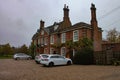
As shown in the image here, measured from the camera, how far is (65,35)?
3638cm

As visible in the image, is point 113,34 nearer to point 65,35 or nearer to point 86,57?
point 65,35

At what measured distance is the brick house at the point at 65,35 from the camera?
105 ft

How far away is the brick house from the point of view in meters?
32.1

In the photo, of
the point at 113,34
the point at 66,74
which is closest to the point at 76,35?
the point at 66,74

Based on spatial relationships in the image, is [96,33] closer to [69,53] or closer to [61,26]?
[69,53]

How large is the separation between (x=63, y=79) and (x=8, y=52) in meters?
59.0

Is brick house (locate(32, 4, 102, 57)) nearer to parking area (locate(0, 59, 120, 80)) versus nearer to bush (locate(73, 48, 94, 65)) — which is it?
bush (locate(73, 48, 94, 65))

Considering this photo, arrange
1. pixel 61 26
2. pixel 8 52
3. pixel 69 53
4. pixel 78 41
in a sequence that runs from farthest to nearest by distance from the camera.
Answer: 1. pixel 8 52
2. pixel 61 26
3. pixel 69 53
4. pixel 78 41

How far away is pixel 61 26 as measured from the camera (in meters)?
40.8

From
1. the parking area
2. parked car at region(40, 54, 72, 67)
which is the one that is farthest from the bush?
the parking area

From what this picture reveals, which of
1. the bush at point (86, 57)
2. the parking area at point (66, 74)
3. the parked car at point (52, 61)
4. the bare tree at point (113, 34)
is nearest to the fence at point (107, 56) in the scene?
the bush at point (86, 57)

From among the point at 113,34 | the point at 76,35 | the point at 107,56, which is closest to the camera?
the point at 107,56

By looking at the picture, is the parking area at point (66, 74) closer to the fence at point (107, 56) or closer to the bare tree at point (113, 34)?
the fence at point (107, 56)

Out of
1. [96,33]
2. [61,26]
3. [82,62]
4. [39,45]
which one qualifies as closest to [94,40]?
[96,33]
